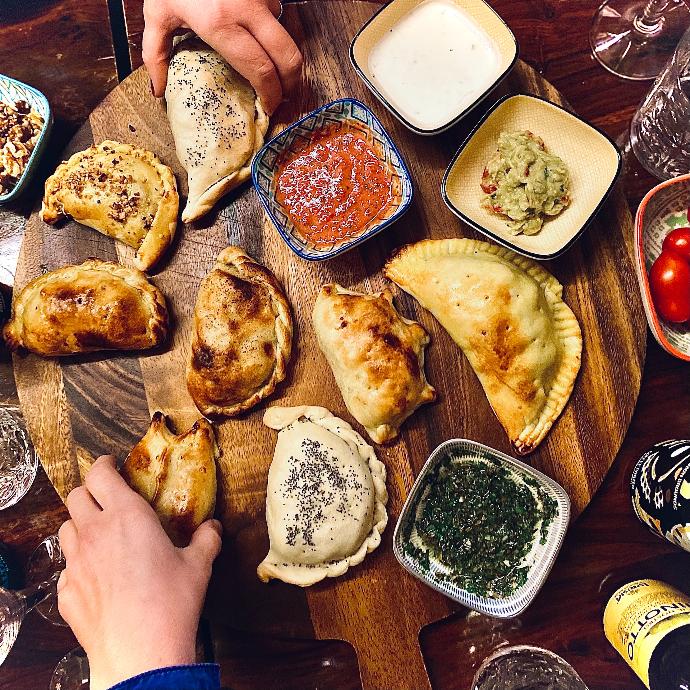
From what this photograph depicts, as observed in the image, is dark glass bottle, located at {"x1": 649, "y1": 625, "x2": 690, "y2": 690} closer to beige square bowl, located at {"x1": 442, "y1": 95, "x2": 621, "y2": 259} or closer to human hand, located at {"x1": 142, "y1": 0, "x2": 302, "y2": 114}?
beige square bowl, located at {"x1": 442, "y1": 95, "x2": 621, "y2": 259}

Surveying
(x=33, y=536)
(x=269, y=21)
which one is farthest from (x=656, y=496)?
(x=33, y=536)

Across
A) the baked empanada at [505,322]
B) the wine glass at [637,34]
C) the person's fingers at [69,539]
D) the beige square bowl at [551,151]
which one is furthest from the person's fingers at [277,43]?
the person's fingers at [69,539]

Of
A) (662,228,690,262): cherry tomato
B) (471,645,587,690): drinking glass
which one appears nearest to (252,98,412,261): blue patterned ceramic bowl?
(662,228,690,262): cherry tomato

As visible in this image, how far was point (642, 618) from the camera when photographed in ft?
10.2

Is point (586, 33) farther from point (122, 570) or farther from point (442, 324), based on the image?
point (122, 570)

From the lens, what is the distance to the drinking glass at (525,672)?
3.23 meters

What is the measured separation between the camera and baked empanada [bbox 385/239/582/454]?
326 centimetres

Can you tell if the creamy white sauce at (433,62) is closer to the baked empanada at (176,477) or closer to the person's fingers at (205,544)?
the baked empanada at (176,477)

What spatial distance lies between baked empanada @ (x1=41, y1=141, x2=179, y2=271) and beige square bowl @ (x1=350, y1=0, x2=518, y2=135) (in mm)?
1202

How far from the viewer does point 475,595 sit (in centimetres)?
310

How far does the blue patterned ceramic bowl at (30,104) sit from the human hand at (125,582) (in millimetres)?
1580

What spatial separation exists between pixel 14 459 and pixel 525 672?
299cm

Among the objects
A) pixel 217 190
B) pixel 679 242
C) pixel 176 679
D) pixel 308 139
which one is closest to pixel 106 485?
pixel 176 679

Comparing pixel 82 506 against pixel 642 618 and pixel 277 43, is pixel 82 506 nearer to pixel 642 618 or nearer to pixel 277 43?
pixel 277 43
